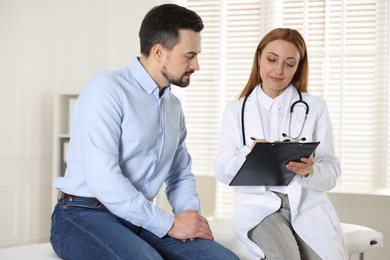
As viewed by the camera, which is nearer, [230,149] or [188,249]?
[188,249]

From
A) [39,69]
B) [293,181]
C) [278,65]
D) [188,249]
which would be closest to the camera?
[188,249]

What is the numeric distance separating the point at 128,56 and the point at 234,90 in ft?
2.73

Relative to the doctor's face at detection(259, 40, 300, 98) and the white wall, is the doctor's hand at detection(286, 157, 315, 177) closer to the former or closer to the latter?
the doctor's face at detection(259, 40, 300, 98)

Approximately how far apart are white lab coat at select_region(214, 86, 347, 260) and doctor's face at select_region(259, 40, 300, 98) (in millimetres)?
43

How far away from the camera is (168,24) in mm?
1835

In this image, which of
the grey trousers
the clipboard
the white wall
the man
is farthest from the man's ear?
A: the white wall

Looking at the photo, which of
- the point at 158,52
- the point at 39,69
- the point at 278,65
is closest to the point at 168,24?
the point at 158,52

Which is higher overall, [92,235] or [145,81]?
[145,81]

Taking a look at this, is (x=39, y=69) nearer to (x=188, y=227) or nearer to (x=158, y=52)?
(x=158, y=52)

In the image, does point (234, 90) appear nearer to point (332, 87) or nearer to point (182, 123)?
point (332, 87)

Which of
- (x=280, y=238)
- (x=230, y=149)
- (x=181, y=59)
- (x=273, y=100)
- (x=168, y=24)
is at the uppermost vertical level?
(x=168, y=24)

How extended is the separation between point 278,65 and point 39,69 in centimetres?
257

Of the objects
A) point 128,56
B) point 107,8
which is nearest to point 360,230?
point 128,56

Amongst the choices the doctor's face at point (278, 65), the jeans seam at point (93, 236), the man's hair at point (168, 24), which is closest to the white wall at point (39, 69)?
the doctor's face at point (278, 65)
